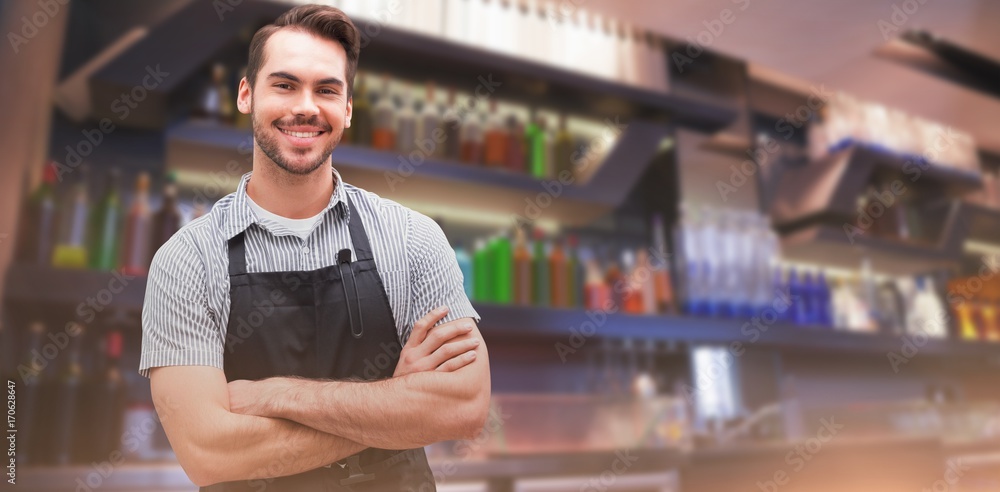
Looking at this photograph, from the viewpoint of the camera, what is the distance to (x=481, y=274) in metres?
1.77

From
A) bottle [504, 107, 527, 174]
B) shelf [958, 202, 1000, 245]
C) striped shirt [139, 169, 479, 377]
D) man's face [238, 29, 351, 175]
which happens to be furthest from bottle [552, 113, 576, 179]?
shelf [958, 202, 1000, 245]

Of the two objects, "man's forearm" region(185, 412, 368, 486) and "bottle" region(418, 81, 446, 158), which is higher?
"bottle" region(418, 81, 446, 158)

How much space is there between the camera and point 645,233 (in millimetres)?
2270

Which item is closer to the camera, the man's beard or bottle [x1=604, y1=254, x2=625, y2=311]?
the man's beard

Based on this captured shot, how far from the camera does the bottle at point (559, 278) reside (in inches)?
72.7

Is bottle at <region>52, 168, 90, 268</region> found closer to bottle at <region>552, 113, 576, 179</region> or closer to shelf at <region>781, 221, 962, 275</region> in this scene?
bottle at <region>552, 113, 576, 179</region>

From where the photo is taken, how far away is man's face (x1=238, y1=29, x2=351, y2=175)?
2.99 ft

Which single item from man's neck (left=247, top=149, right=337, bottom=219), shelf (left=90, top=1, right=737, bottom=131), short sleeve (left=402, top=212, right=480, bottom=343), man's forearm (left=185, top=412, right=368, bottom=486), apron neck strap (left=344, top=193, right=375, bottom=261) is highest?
shelf (left=90, top=1, right=737, bottom=131)

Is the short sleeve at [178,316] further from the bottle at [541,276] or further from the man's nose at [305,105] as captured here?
the bottle at [541,276]

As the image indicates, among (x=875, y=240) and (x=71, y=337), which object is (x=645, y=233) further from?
(x=71, y=337)

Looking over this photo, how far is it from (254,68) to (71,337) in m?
0.78

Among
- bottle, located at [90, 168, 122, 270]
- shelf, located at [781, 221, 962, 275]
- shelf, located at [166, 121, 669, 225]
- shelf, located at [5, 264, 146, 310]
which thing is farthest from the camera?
shelf, located at [781, 221, 962, 275]

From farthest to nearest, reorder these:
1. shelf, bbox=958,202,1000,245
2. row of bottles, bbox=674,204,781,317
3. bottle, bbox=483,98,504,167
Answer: shelf, bbox=958,202,1000,245 → row of bottles, bbox=674,204,781,317 → bottle, bbox=483,98,504,167

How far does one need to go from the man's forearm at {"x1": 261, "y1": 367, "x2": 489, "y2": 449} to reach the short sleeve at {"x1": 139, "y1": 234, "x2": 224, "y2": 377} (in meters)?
0.10
